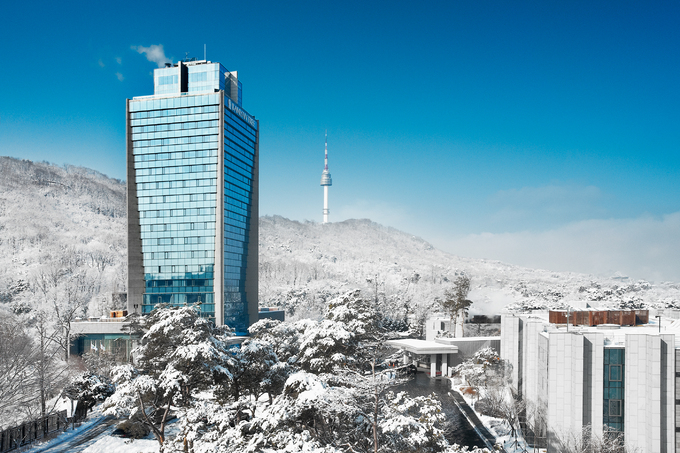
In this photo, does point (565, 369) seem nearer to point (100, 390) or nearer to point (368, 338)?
point (368, 338)

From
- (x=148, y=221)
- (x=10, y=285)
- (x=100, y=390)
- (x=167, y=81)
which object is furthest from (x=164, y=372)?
(x=10, y=285)

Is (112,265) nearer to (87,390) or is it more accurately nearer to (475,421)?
(87,390)

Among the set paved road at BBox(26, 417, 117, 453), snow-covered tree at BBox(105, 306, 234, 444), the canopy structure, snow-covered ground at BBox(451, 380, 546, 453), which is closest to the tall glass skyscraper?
the canopy structure

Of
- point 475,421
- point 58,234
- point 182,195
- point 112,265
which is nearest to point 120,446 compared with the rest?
point 475,421

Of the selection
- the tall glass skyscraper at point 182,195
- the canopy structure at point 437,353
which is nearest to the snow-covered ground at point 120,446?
the canopy structure at point 437,353

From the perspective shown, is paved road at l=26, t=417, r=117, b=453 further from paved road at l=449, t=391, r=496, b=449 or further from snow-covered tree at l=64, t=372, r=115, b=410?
paved road at l=449, t=391, r=496, b=449
